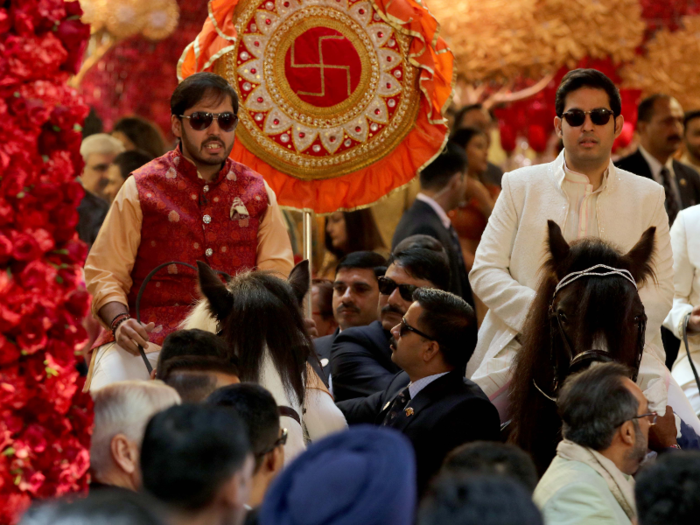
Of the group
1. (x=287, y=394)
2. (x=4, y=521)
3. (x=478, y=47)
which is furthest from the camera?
(x=478, y=47)

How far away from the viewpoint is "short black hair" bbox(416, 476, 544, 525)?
6.34 feet

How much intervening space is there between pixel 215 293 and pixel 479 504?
238 cm

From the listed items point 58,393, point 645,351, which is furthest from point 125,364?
point 645,351

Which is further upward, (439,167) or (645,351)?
(439,167)

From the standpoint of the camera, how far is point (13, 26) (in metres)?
3.19

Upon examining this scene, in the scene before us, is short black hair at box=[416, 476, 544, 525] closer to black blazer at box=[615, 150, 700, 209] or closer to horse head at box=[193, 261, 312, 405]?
horse head at box=[193, 261, 312, 405]

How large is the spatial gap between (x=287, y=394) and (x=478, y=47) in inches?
410

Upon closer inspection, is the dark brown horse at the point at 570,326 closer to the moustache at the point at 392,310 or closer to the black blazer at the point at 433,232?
the moustache at the point at 392,310

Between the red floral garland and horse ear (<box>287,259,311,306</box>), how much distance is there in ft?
4.06

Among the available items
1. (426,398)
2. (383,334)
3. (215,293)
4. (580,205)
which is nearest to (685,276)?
(580,205)

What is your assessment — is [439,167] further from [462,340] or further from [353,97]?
[462,340]

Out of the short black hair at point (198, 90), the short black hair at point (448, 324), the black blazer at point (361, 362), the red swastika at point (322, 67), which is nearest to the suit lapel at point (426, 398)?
the short black hair at point (448, 324)

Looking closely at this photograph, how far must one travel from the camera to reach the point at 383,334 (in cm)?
586

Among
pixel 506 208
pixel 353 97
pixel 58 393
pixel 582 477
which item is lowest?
pixel 582 477
